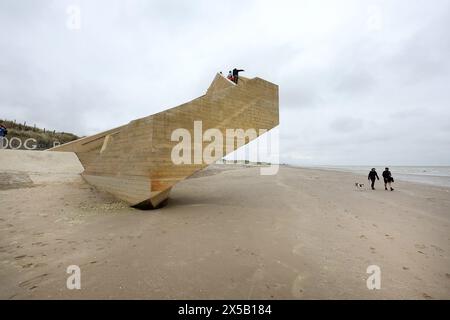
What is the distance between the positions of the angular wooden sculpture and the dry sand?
88 centimetres

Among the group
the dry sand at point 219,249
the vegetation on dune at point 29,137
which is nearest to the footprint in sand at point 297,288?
the dry sand at point 219,249

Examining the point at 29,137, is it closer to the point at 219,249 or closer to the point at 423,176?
the point at 219,249

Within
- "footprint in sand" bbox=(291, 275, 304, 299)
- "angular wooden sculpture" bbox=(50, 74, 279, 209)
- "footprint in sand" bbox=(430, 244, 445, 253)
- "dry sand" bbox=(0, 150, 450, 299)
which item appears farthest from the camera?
"angular wooden sculpture" bbox=(50, 74, 279, 209)

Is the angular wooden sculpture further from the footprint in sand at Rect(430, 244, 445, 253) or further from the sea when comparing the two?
the sea

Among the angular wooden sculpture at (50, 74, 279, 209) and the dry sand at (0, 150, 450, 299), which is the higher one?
the angular wooden sculpture at (50, 74, 279, 209)

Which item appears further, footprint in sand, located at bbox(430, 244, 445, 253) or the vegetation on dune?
the vegetation on dune

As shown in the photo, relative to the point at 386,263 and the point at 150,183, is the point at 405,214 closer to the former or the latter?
the point at 386,263

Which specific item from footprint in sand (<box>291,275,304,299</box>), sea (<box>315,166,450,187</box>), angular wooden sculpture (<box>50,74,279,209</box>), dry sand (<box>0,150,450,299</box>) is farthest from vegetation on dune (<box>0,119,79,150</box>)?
sea (<box>315,166,450,187</box>)

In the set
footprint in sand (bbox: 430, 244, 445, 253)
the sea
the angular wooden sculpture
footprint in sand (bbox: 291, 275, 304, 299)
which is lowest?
footprint in sand (bbox: 430, 244, 445, 253)

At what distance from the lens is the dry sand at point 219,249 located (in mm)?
3668

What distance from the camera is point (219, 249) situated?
516cm

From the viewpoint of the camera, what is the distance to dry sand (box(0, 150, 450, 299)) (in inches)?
144

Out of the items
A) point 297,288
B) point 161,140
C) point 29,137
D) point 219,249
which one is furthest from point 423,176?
point 29,137
